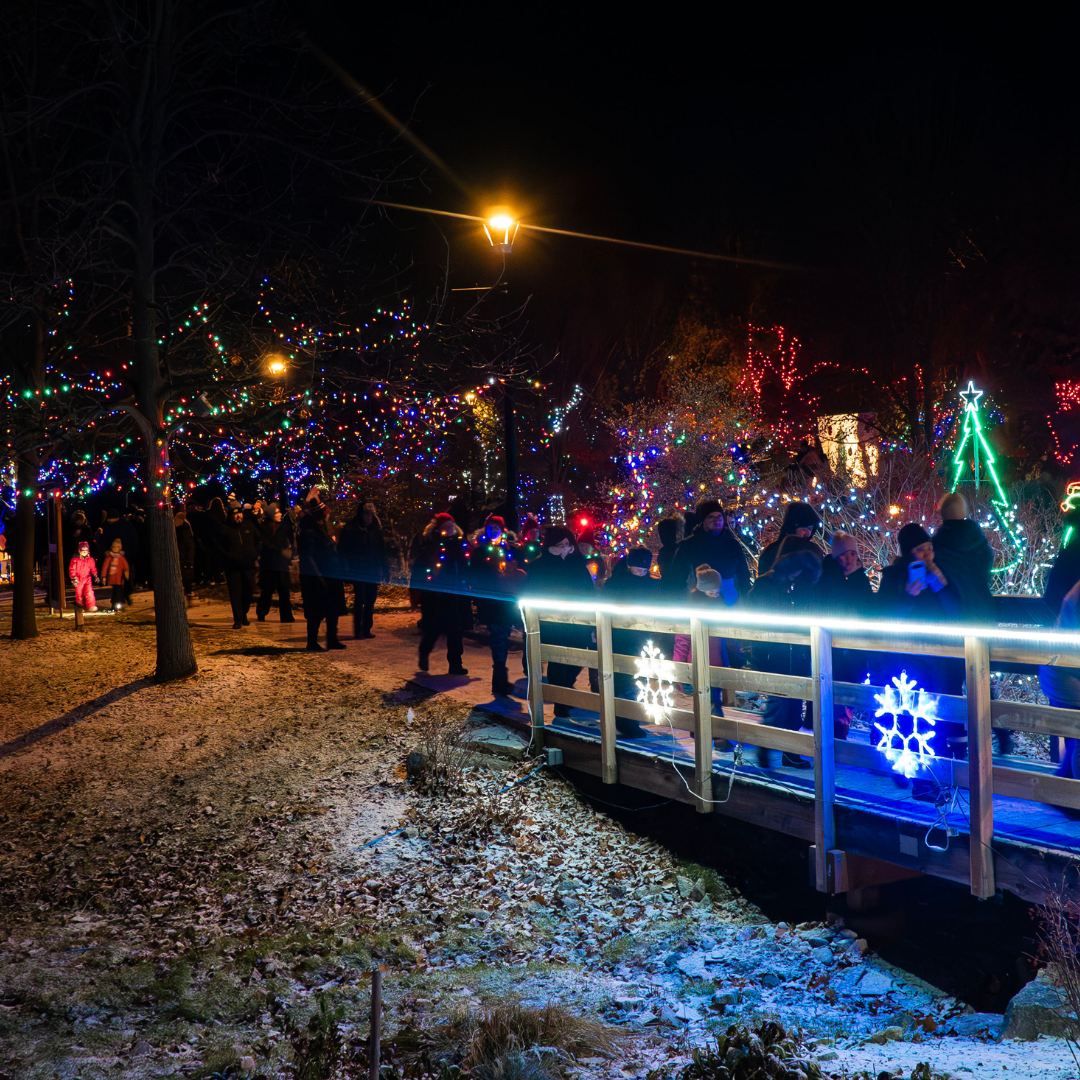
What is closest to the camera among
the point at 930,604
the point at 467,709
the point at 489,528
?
the point at 930,604

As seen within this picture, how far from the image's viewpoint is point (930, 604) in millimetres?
6121

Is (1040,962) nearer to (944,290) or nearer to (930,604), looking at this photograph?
(930,604)

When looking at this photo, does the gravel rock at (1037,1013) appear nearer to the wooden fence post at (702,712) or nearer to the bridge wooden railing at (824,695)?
the bridge wooden railing at (824,695)

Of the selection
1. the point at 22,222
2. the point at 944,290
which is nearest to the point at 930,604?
the point at 22,222

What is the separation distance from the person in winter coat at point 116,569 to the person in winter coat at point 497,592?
29.6ft

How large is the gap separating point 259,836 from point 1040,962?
550 centimetres

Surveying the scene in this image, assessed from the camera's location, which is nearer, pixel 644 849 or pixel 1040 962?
pixel 1040 962

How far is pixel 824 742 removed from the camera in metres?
6.12

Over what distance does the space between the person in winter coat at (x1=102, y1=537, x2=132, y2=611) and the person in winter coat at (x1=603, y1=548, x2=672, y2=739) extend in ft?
39.1

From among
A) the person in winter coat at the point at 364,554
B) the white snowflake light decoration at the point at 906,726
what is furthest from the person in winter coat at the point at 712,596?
the person in winter coat at the point at 364,554

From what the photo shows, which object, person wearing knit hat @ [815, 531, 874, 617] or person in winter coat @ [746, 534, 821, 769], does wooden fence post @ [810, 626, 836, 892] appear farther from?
person wearing knit hat @ [815, 531, 874, 617]

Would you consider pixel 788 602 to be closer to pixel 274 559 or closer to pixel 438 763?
pixel 438 763

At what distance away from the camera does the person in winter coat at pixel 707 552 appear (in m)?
8.48

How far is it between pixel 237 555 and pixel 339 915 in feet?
33.0
